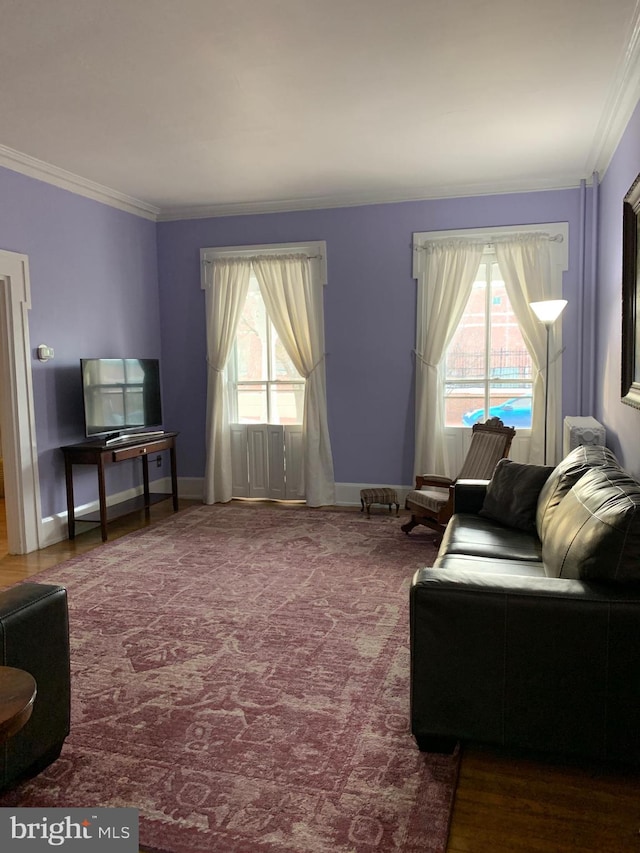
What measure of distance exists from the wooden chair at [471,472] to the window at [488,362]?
0.83m

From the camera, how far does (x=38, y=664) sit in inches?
81.1

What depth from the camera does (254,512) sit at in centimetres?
596

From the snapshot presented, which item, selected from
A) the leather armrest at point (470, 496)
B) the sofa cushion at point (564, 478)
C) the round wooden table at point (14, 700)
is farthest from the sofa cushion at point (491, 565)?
the round wooden table at point (14, 700)

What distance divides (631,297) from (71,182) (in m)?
4.32

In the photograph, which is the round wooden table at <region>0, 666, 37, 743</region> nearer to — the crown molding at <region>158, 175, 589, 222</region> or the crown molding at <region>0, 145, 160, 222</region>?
the crown molding at <region>0, 145, 160, 222</region>

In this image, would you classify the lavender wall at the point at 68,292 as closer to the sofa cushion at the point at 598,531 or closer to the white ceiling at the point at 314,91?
the white ceiling at the point at 314,91

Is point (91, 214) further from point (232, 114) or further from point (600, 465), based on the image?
point (600, 465)

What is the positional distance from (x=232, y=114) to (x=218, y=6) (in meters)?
1.21

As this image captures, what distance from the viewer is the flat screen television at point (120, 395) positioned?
17.2ft

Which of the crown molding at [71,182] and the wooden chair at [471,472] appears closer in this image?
the crown molding at [71,182]

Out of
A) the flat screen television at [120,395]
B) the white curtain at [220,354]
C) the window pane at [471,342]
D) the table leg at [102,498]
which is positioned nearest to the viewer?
the table leg at [102,498]

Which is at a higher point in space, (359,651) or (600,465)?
(600,465)

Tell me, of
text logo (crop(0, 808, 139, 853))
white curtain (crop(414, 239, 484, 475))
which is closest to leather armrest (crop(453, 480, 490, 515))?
white curtain (crop(414, 239, 484, 475))

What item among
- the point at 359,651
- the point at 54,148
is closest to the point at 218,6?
the point at 54,148
